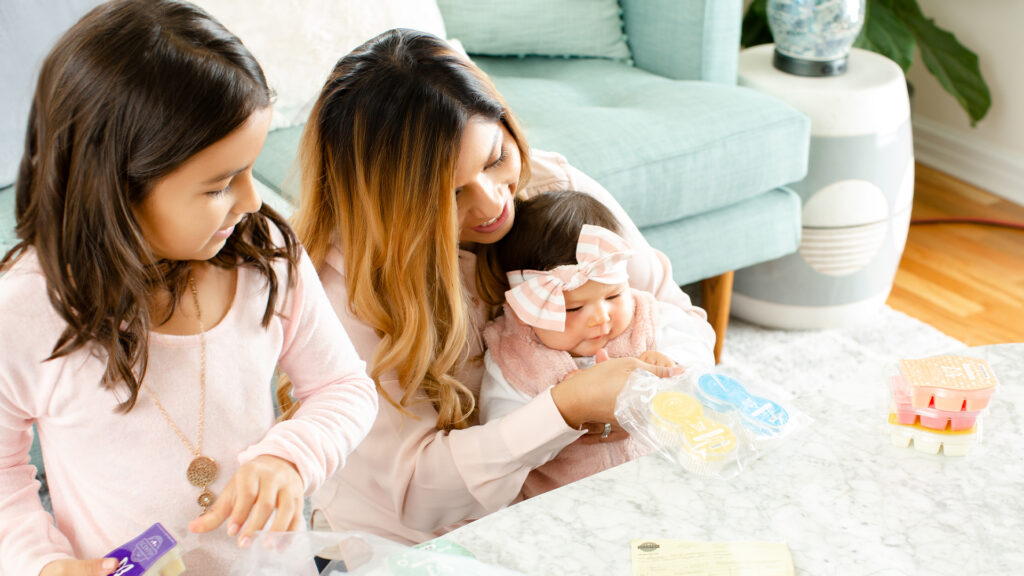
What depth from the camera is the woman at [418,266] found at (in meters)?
1.04

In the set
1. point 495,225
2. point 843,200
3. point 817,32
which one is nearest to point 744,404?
point 495,225

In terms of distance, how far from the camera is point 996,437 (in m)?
0.95

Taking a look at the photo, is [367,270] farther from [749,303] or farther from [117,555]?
[749,303]

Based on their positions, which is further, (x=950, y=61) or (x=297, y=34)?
(x=950, y=61)

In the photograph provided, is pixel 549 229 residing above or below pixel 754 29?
above

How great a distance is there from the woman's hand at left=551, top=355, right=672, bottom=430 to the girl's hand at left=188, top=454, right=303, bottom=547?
345 mm

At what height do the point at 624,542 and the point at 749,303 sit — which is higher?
the point at 624,542

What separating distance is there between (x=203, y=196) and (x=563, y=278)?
0.51 m

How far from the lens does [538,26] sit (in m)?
2.27

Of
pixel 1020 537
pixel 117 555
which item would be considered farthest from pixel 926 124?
pixel 117 555

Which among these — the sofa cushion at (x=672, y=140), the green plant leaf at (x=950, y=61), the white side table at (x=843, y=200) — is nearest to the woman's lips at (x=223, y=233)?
the sofa cushion at (x=672, y=140)

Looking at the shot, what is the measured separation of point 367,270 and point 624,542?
0.43 metres

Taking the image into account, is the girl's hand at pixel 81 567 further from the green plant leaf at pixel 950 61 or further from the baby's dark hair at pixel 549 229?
the green plant leaf at pixel 950 61

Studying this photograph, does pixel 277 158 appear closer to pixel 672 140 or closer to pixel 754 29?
pixel 672 140
